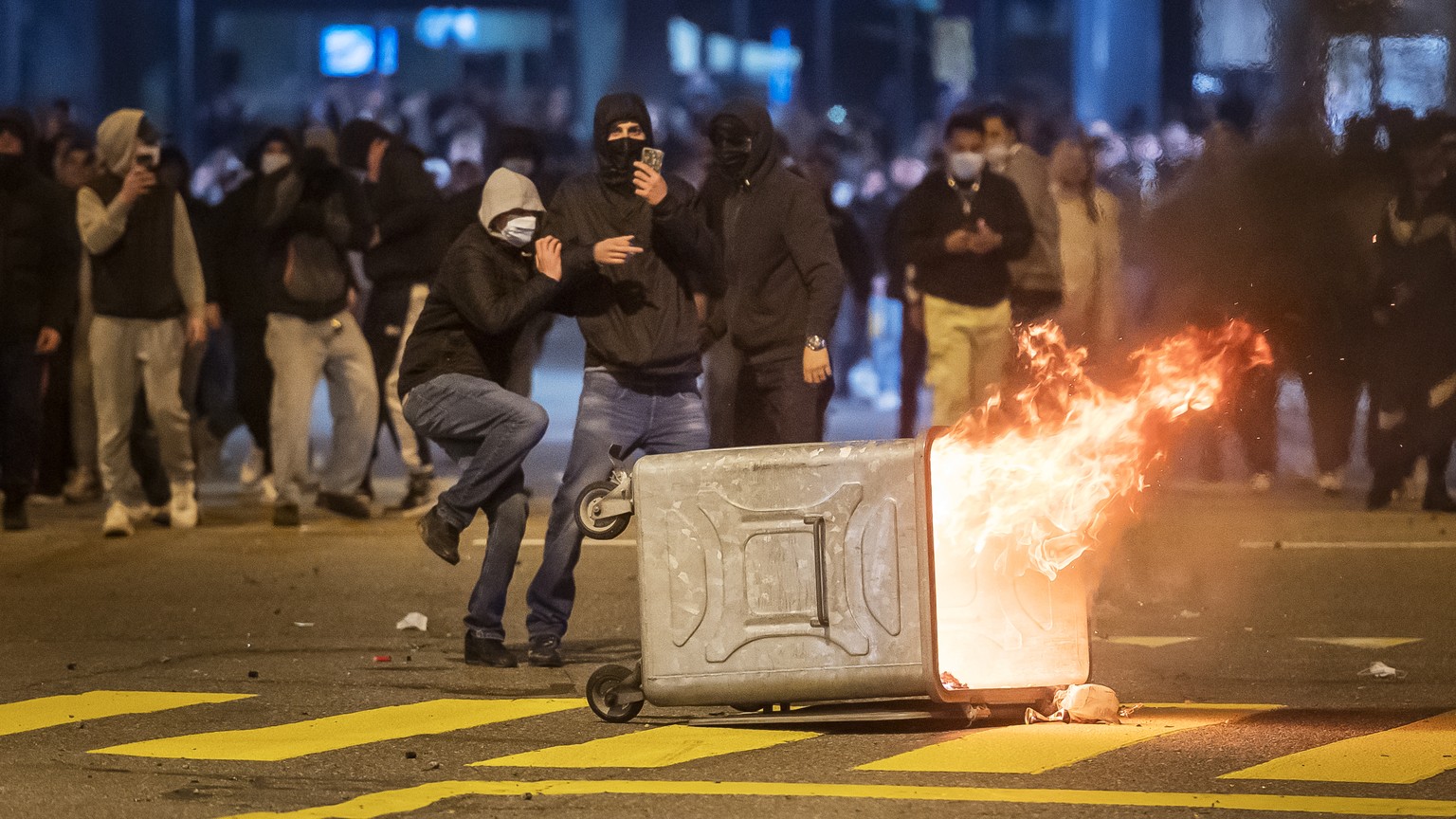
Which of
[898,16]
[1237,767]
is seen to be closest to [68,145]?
[1237,767]

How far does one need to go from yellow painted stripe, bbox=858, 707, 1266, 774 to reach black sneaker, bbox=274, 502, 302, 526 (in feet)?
21.4

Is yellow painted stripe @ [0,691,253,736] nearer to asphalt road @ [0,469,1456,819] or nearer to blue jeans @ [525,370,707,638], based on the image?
asphalt road @ [0,469,1456,819]

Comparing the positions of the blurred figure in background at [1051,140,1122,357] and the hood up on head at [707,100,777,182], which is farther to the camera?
the blurred figure in background at [1051,140,1122,357]

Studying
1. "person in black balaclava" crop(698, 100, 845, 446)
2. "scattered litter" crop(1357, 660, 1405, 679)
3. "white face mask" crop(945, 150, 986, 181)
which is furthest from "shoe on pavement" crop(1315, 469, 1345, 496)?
"scattered litter" crop(1357, 660, 1405, 679)

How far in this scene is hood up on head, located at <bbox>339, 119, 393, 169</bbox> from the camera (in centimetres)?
1455

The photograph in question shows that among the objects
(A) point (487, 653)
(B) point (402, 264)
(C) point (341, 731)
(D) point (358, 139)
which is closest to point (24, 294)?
(B) point (402, 264)

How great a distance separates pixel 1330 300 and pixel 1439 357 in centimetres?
75

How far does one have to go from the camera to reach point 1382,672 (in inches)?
338

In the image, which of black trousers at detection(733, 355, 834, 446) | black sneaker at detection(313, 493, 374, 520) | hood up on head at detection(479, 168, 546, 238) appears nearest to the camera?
hood up on head at detection(479, 168, 546, 238)

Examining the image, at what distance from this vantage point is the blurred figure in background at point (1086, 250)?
1334cm

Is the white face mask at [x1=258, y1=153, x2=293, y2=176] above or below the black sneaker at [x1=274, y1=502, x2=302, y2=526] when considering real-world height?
above

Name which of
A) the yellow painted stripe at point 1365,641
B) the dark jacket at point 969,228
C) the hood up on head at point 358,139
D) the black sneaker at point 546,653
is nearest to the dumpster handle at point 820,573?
the black sneaker at point 546,653

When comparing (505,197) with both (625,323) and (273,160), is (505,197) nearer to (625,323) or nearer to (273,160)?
(625,323)

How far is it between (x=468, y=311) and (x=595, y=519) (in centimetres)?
148
